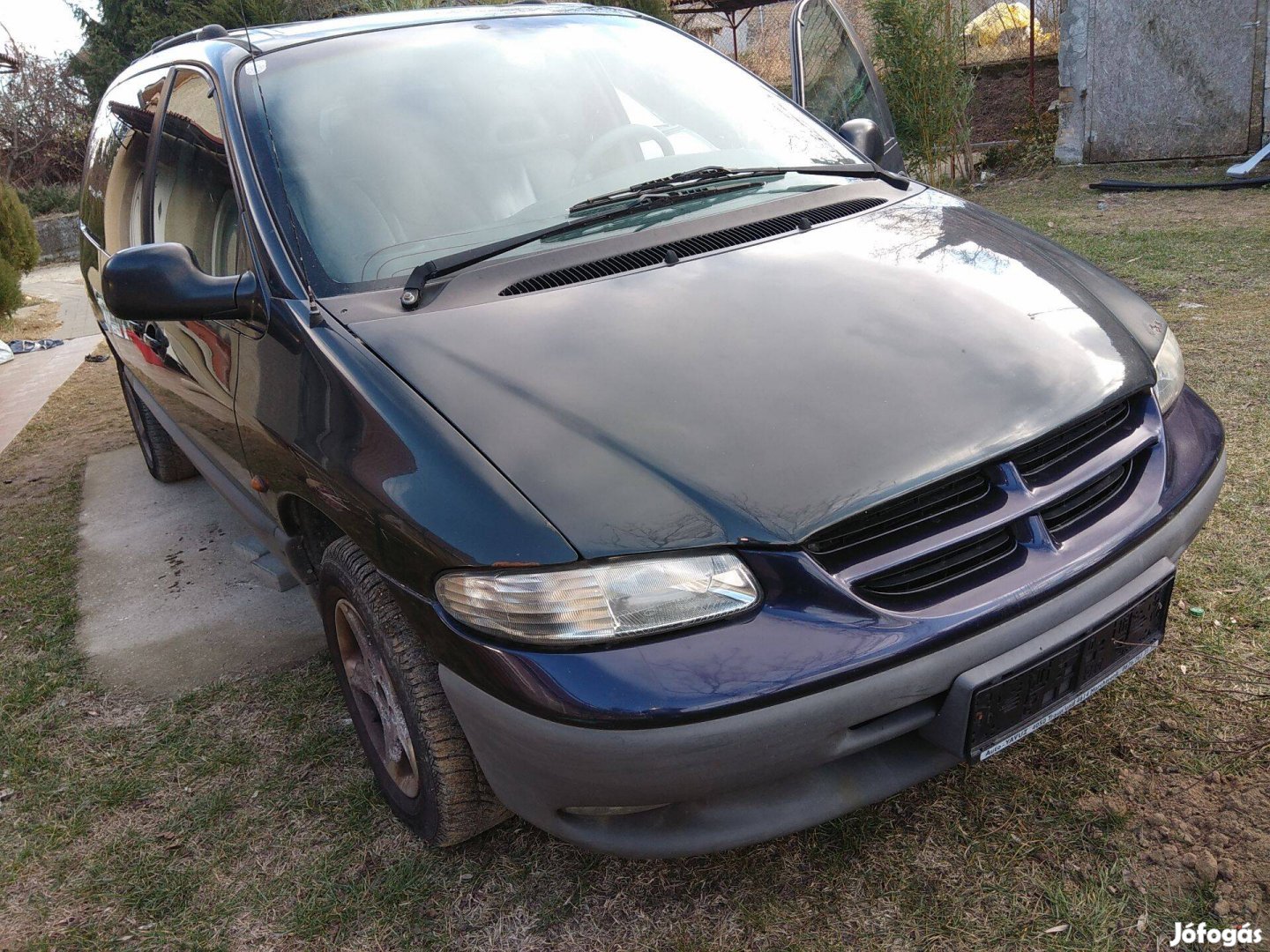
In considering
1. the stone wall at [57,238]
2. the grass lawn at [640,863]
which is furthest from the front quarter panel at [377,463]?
the stone wall at [57,238]

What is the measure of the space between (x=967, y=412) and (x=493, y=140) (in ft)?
4.74

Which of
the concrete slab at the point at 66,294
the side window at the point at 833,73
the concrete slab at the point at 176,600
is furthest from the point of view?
the concrete slab at the point at 66,294

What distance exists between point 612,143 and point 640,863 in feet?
6.06

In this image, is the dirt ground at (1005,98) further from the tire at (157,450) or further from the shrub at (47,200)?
the shrub at (47,200)

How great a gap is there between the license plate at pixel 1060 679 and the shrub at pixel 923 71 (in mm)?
8767

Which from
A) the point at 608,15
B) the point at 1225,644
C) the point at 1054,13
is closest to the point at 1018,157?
the point at 1054,13

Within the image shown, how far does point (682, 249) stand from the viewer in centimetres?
237

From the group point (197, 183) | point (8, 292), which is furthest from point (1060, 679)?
point (8, 292)

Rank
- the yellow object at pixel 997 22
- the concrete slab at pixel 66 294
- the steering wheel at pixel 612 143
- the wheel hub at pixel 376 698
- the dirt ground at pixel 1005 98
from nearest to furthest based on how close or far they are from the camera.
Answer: the wheel hub at pixel 376 698, the steering wheel at pixel 612 143, the concrete slab at pixel 66 294, the dirt ground at pixel 1005 98, the yellow object at pixel 997 22

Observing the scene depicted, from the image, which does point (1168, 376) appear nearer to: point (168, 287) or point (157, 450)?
point (168, 287)

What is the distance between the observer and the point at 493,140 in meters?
2.62

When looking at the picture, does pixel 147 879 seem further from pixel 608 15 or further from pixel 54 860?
pixel 608 15

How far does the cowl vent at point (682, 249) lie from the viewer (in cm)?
225

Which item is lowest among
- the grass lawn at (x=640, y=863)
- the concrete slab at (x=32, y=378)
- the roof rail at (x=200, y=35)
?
the concrete slab at (x=32, y=378)
